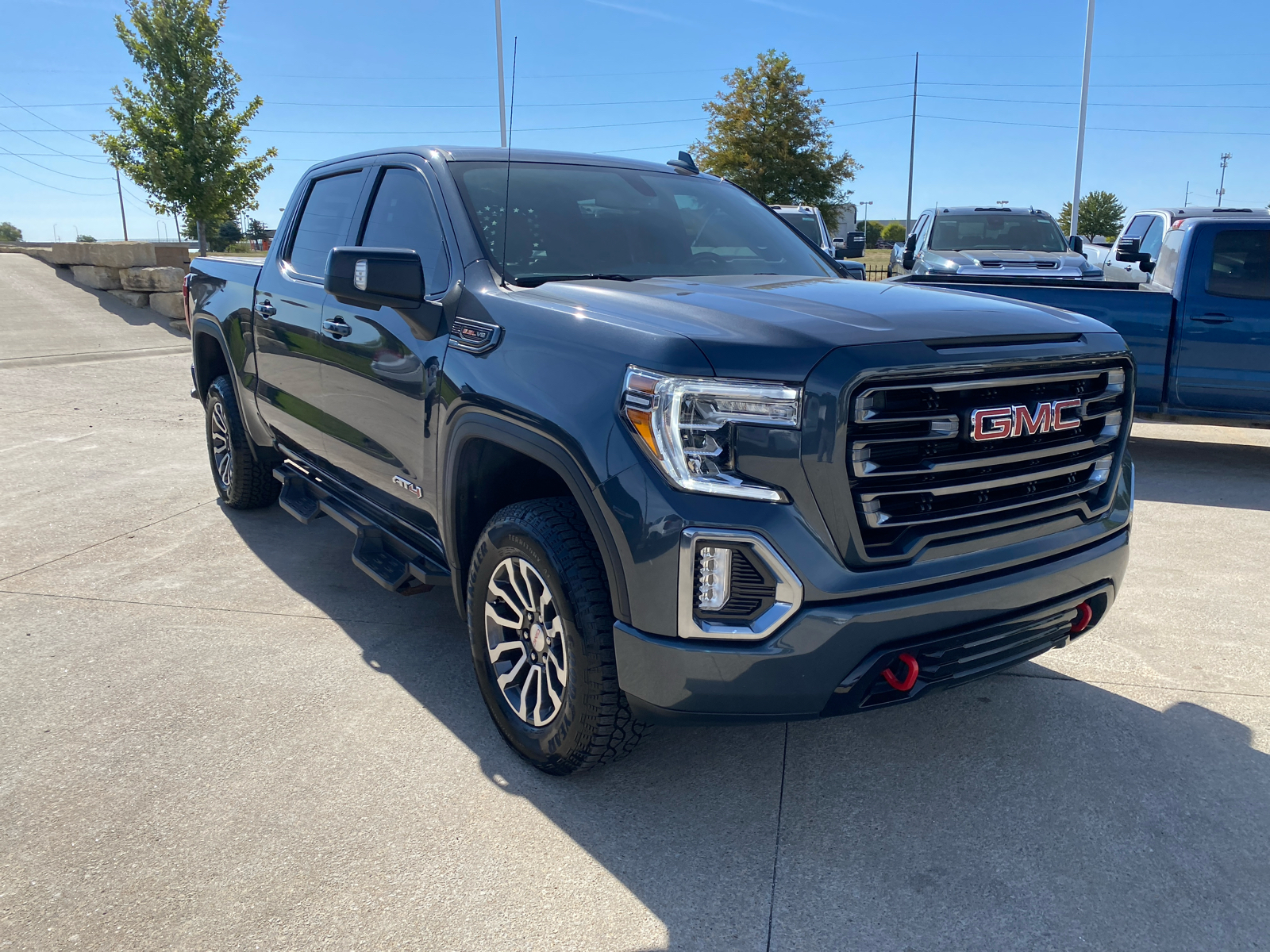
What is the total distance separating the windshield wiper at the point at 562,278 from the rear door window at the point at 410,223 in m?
0.30

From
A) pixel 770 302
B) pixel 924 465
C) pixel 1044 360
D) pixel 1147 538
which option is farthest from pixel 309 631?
pixel 1147 538

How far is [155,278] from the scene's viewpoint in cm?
1520

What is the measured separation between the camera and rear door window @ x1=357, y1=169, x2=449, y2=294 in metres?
3.50

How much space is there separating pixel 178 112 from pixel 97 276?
10611mm

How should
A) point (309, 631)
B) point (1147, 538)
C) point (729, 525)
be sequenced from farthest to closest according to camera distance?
1. point (1147, 538)
2. point (309, 631)
3. point (729, 525)

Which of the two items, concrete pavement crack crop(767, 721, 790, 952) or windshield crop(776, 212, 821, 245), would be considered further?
windshield crop(776, 212, 821, 245)

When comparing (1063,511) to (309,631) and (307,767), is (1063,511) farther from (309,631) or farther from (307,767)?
(309,631)

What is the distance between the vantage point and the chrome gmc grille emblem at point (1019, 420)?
2.56 m

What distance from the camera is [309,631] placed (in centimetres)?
423

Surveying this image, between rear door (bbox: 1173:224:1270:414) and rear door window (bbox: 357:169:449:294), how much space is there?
19.7ft

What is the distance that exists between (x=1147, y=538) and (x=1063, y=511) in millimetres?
3136

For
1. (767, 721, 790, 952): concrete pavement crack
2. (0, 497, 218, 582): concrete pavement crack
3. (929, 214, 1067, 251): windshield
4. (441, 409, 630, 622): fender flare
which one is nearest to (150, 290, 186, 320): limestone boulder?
(0, 497, 218, 582): concrete pavement crack

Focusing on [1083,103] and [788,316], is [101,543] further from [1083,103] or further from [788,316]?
[1083,103]

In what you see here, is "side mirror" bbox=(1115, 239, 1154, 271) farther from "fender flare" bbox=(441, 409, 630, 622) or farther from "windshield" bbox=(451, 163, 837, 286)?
"fender flare" bbox=(441, 409, 630, 622)
